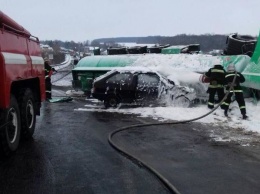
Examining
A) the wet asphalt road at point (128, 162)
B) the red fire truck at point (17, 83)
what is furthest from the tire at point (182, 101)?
the red fire truck at point (17, 83)

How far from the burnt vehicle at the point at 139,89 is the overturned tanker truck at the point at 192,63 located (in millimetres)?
577

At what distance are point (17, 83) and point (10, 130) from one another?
828 mm

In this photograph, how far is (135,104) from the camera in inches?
460

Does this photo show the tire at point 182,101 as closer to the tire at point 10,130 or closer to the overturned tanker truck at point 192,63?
the overturned tanker truck at point 192,63

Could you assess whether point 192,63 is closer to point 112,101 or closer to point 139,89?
point 139,89

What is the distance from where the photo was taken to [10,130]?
5.76m

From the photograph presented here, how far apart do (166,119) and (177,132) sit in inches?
67.5

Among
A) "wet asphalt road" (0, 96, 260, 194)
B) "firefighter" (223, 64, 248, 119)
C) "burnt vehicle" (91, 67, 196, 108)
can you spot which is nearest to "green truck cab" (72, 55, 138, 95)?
"burnt vehicle" (91, 67, 196, 108)

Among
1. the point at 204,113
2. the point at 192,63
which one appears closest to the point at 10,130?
the point at 204,113

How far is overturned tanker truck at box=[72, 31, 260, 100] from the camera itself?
11.2 metres

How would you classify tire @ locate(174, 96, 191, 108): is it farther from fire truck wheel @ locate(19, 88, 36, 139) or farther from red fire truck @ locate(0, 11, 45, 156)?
fire truck wheel @ locate(19, 88, 36, 139)

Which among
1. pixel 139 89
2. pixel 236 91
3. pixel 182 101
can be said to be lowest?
pixel 182 101

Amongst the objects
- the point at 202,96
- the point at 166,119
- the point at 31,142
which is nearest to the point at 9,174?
the point at 31,142

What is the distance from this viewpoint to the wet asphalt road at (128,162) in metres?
4.45
